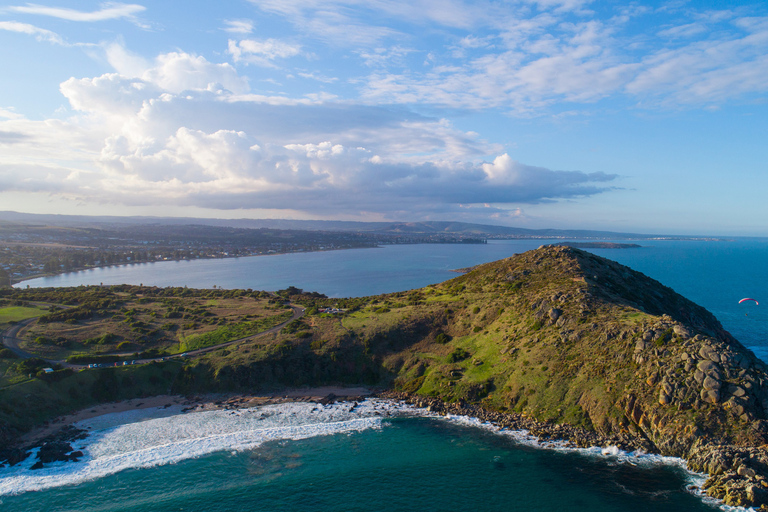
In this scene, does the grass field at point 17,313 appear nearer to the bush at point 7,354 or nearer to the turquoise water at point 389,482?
the bush at point 7,354

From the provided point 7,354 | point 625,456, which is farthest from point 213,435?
point 625,456

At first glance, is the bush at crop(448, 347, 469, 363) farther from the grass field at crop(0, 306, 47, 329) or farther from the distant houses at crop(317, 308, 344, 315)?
the grass field at crop(0, 306, 47, 329)

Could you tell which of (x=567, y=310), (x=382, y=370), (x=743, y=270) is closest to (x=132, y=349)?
(x=382, y=370)

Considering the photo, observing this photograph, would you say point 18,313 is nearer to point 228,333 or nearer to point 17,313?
point 17,313

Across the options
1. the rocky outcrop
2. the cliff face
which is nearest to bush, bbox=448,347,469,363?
the cliff face

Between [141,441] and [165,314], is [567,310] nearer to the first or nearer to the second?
[141,441]

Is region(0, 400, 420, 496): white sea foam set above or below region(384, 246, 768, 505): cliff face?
below
